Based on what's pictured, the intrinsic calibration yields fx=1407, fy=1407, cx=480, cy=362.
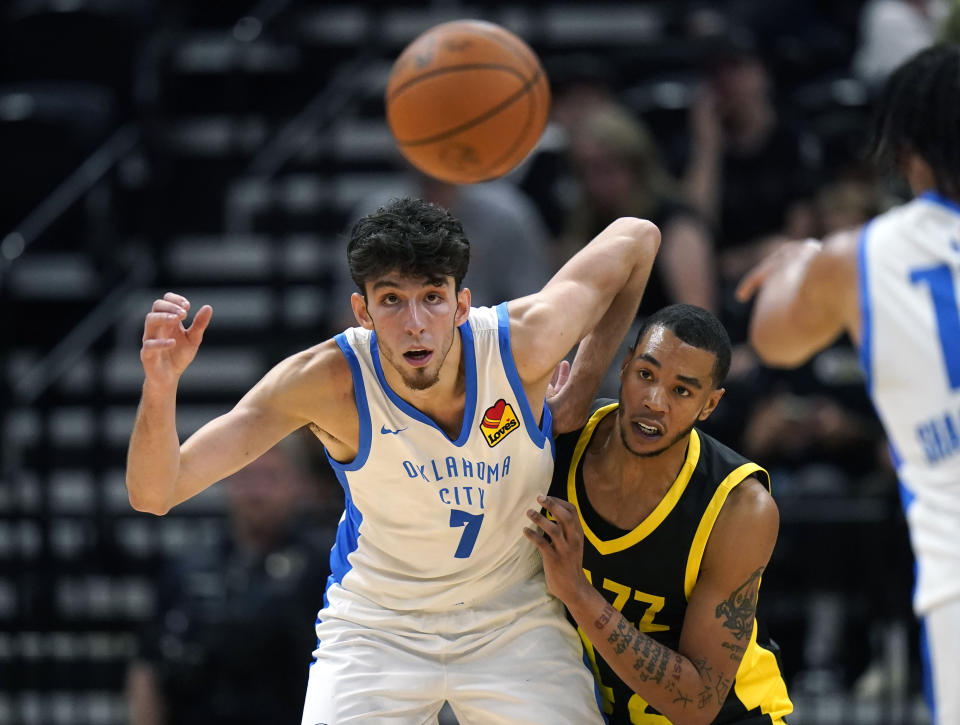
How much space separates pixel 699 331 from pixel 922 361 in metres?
0.73

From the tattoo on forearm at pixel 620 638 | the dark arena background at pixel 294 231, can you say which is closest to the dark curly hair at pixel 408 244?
the tattoo on forearm at pixel 620 638

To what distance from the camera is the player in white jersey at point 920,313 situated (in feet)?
10.3

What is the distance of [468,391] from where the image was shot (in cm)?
387

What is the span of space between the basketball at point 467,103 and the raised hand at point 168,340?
1583mm

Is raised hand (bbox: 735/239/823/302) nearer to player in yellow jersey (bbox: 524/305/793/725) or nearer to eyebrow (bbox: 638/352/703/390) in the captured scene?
player in yellow jersey (bbox: 524/305/793/725)

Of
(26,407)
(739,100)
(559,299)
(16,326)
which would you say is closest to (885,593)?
(739,100)

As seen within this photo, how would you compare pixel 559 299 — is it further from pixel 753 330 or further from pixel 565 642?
pixel 565 642

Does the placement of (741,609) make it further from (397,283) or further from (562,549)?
(397,283)

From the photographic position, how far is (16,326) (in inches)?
343

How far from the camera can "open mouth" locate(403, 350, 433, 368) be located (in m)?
3.71

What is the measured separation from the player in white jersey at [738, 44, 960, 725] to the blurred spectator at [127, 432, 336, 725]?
3338 mm

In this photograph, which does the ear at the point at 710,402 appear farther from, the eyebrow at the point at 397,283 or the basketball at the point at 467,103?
the basketball at the point at 467,103

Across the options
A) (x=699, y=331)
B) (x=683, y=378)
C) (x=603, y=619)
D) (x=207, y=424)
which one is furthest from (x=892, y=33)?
(x=207, y=424)

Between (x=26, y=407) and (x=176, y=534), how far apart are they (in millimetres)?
1368
